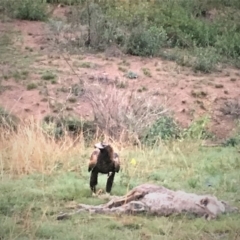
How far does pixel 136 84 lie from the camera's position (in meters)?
10.4

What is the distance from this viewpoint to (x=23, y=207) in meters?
4.49

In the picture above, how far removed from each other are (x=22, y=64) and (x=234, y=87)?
3357mm

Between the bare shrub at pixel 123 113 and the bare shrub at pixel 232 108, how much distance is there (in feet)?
5.19

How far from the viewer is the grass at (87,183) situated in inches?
159

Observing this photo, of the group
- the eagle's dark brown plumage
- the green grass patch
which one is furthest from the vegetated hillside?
the eagle's dark brown plumage

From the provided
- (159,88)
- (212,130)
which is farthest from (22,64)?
(212,130)

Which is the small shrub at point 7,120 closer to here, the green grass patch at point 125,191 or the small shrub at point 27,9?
the green grass patch at point 125,191

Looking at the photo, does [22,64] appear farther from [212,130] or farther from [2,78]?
[212,130]

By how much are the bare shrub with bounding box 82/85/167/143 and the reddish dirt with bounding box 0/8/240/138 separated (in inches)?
35.4

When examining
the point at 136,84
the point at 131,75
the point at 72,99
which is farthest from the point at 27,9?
the point at 72,99

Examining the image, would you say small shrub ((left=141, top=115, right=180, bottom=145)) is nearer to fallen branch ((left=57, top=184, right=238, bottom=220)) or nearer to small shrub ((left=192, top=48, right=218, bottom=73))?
small shrub ((left=192, top=48, right=218, bottom=73))

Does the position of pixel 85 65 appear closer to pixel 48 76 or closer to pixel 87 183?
pixel 48 76

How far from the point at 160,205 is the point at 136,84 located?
238 inches

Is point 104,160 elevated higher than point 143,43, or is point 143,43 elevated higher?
point 104,160
